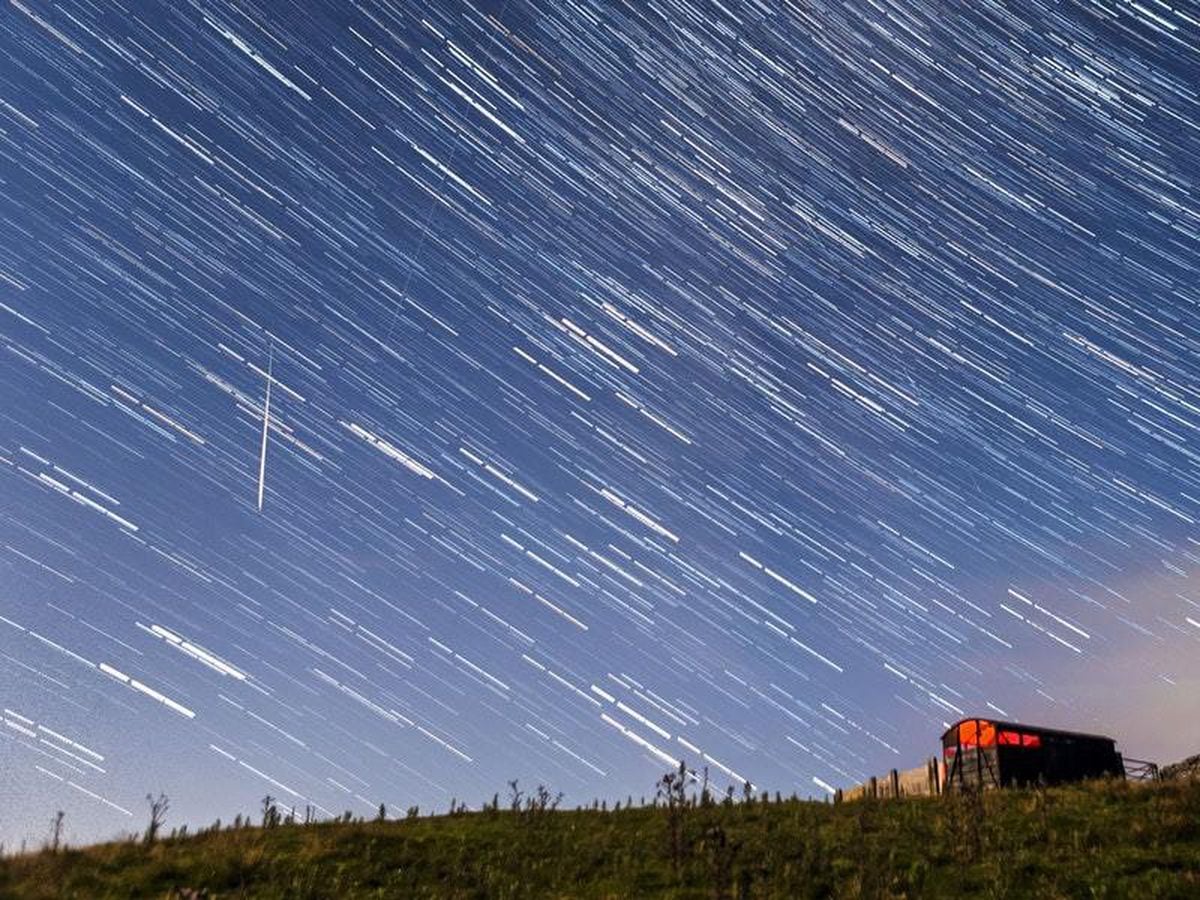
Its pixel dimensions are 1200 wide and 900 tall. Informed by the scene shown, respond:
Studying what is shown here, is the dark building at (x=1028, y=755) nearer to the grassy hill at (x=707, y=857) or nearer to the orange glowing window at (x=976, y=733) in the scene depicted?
the orange glowing window at (x=976, y=733)

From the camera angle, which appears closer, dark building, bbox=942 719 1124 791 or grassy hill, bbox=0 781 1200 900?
grassy hill, bbox=0 781 1200 900

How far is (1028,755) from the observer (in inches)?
1377

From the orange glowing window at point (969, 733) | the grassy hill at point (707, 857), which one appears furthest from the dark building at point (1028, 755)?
the grassy hill at point (707, 857)

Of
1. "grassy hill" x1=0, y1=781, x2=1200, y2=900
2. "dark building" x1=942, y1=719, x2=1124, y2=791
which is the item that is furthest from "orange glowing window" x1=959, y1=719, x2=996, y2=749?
"grassy hill" x1=0, y1=781, x2=1200, y2=900

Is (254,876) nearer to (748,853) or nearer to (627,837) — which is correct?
(627,837)

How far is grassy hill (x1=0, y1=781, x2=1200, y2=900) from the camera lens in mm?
18359

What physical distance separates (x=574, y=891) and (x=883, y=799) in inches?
514

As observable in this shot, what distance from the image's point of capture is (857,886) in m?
17.9

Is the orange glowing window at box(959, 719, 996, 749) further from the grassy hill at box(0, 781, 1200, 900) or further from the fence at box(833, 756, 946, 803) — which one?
the grassy hill at box(0, 781, 1200, 900)

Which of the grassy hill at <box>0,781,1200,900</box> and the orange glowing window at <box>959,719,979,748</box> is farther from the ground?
the orange glowing window at <box>959,719,979,748</box>

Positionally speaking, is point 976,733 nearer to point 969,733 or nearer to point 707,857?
point 969,733

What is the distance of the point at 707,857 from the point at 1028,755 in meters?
19.9

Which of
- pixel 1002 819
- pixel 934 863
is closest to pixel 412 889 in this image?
pixel 934 863

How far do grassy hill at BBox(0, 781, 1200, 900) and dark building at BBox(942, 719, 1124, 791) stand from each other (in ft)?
28.5
